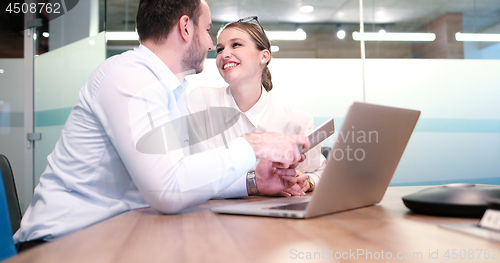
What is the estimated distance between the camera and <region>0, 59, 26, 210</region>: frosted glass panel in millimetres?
3311

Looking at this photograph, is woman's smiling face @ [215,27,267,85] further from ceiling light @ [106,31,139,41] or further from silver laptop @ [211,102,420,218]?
ceiling light @ [106,31,139,41]

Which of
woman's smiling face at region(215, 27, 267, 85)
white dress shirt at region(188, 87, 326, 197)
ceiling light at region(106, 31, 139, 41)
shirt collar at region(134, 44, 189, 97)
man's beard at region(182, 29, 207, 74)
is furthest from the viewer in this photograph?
ceiling light at region(106, 31, 139, 41)

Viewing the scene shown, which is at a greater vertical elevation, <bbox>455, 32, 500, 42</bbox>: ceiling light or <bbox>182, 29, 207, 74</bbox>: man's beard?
<bbox>455, 32, 500, 42</bbox>: ceiling light

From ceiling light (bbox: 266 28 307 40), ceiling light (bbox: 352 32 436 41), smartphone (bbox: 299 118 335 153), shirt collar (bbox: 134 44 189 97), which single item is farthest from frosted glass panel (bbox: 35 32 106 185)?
smartphone (bbox: 299 118 335 153)

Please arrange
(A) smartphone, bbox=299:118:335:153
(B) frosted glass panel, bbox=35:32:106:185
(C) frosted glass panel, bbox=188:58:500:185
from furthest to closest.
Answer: (C) frosted glass panel, bbox=188:58:500:185, (B) frosted glass panel, bbox=35:32:106:185, (A) smartphone, bbox=299:118:335:153

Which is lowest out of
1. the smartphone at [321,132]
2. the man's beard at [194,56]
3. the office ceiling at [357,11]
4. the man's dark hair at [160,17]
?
the smartphone at [321,132]

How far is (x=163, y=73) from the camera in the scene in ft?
3.50

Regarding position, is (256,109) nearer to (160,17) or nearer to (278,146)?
(160,17)

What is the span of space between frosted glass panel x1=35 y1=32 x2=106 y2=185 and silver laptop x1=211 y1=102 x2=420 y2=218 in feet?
11.0

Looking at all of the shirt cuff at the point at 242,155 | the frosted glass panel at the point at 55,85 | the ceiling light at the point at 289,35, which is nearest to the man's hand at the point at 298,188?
the shirt cuff at the point at 242,155

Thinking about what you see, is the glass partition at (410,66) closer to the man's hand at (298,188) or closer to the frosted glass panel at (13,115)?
the frosted glass panel at (13,115)

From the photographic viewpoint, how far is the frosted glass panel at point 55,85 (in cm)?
345

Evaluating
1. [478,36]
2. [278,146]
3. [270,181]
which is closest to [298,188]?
[270,181]

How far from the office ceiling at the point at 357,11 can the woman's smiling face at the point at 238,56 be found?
1.98m
